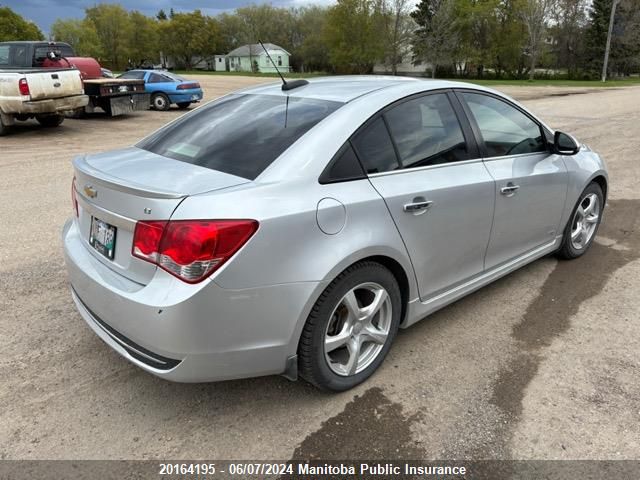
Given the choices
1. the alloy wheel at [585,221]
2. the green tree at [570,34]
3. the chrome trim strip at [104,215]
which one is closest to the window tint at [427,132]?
the chrome trim strip at [104,215]

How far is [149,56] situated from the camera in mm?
97812

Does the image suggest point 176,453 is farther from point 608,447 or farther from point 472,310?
point 472,310

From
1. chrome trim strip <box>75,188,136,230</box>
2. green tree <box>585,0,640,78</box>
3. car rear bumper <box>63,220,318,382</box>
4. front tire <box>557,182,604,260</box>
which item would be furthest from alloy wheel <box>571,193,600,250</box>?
green tree <box>585,0,640,78</box>

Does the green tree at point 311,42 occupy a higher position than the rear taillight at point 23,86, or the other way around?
the green tree at point 311,42

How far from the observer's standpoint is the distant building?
282 ft

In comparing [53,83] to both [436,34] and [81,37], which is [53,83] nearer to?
[436,34]

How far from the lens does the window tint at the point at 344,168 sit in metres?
2.58

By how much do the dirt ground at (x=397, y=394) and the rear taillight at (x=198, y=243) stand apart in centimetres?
89

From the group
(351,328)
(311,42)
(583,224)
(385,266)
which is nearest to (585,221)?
(583,224)

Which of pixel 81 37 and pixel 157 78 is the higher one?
pixel 81 37

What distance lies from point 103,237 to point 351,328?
54.4 inches

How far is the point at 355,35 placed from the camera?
2603 inches

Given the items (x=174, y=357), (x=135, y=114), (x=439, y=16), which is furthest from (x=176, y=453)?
(x=439, y=16)

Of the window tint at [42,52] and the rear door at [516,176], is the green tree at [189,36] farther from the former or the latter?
the rear door at [516,176]
